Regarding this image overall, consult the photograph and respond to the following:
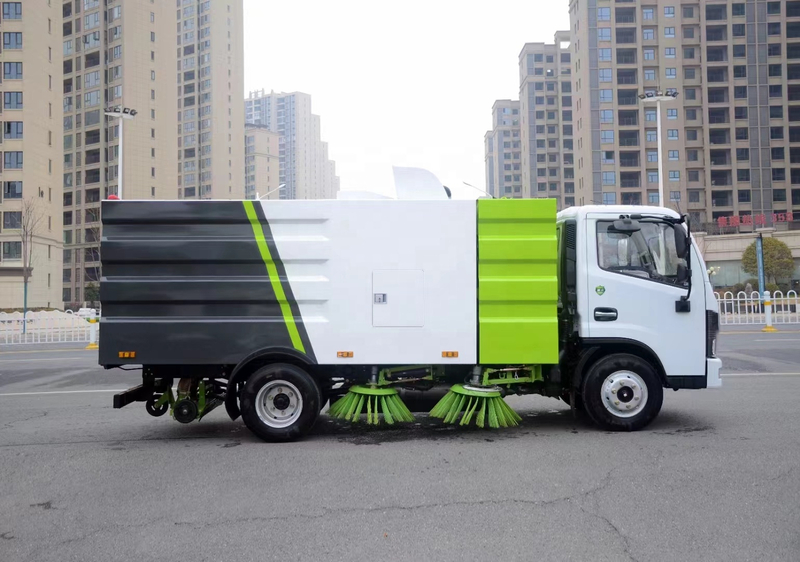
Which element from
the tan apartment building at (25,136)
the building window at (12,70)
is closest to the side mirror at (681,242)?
the tan apartment building at (25,136)

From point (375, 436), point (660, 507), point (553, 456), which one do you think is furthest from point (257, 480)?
point (660, 507)

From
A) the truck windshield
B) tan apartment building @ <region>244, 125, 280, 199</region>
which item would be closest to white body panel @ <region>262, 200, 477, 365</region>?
the truck windshield

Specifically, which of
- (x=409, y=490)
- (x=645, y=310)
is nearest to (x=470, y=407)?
(x=409, y=490)

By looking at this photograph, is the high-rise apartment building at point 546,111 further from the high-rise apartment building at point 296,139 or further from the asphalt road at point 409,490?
the asphalt road at point 409,490

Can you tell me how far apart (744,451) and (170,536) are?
5187 mm

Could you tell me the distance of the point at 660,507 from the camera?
4781 millimetres

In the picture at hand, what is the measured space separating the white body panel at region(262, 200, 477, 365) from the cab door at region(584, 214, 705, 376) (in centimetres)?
137

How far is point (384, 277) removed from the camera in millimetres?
6992

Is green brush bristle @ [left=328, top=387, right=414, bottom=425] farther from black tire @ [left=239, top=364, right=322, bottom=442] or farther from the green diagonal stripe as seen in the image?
the green diagonal stripe

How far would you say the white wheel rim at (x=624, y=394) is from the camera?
708cm

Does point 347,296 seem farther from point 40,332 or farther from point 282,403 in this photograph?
point 40,332

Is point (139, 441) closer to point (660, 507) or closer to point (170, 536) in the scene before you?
point (170, 536)

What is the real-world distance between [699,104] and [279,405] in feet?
269

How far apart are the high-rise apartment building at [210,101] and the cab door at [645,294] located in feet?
327
